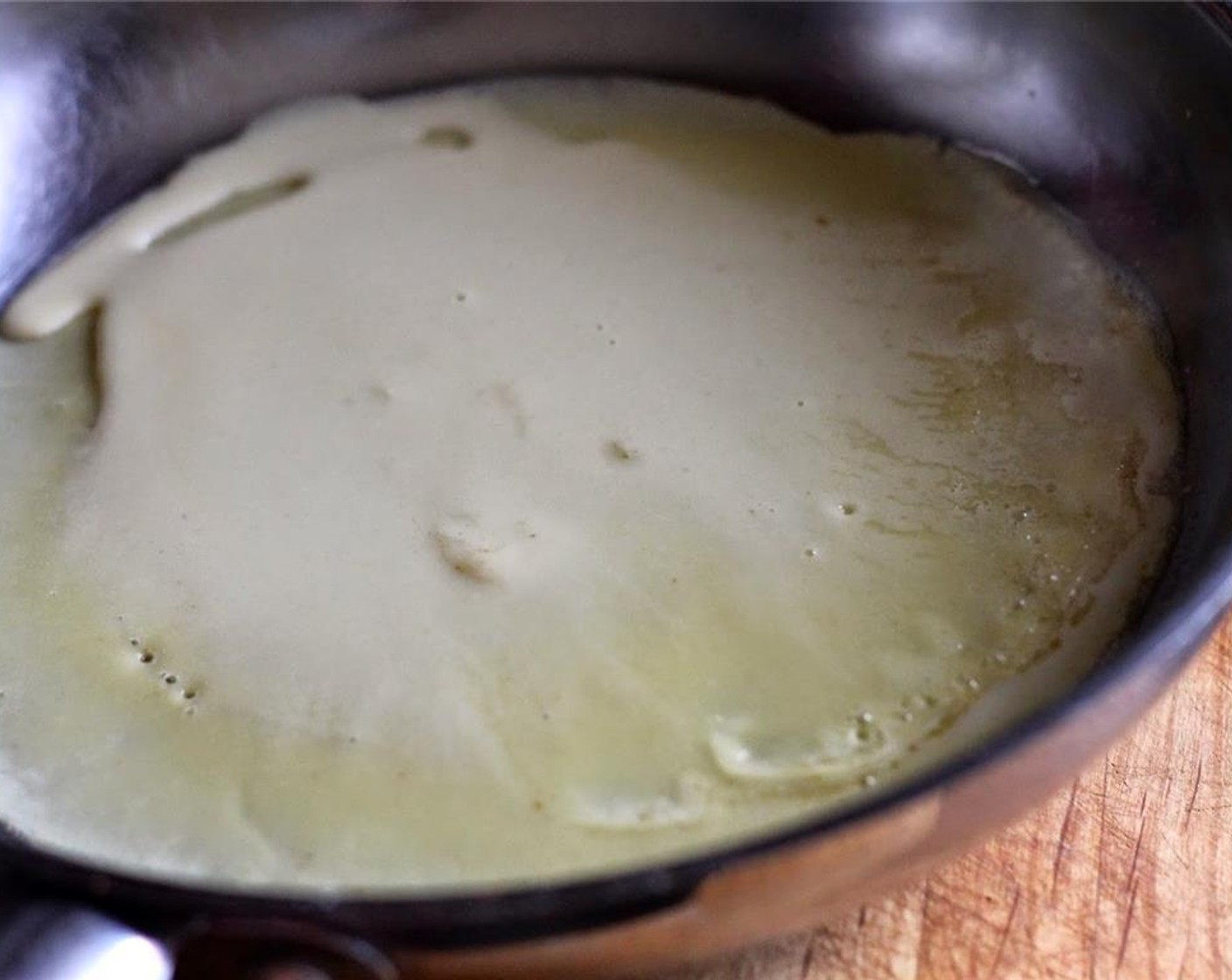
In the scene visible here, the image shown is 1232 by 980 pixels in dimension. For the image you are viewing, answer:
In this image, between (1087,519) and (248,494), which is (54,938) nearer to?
(248,494)

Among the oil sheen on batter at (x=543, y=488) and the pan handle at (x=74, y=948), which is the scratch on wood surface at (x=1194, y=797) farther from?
the pan handle at (x=74, y=948)

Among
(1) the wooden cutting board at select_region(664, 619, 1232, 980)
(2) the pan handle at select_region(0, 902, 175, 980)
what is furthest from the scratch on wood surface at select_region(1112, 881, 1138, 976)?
(2) the pan handle at select_region(0, 902, 175, 980)

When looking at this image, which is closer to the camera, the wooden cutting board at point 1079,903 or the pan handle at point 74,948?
the pan handle at point 74,948

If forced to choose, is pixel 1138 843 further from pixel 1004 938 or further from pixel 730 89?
pixel 730 89

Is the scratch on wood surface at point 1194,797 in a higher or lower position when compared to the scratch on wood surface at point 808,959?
higher

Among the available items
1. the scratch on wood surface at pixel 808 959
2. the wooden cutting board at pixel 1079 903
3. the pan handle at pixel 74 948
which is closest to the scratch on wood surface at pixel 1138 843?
the wooden cutting board at pixel 1079 903

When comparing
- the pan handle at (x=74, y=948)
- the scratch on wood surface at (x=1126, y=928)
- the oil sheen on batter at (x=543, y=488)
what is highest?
the pan handle at (x=74, y=948)
